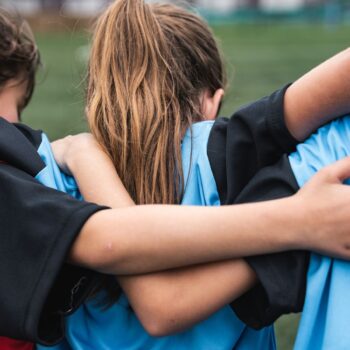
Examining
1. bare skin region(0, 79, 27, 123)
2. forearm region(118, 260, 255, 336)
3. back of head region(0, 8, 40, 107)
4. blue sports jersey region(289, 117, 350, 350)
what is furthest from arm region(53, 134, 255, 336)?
back of head region(0, 8, 40, 107)

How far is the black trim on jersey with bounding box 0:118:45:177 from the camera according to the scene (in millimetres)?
1346

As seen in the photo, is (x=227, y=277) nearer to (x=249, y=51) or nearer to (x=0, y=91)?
(x=0, y=91)

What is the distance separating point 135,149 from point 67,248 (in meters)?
0.26

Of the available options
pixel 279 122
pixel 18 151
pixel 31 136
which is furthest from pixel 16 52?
pixel 279 122

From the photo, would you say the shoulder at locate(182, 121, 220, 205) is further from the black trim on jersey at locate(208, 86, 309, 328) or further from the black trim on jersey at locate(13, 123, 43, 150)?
the black trim on jersey at locate(13, 123, 43, 150)

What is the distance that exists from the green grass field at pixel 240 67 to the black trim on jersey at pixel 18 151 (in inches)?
13.2

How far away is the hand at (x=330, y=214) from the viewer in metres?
1.18

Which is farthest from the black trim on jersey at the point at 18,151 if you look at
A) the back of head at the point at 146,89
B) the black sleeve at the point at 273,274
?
the black sleeve at the point at 273,274

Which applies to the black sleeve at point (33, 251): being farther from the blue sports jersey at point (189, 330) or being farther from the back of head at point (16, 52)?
the back of head at point (16, 52)

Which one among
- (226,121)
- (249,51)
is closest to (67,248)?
(226,121)

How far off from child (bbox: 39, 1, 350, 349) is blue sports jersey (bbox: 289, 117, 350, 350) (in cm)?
3

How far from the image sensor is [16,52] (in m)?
1.87

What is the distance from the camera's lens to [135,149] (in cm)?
142

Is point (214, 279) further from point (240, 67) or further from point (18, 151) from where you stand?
point (240, 67)
